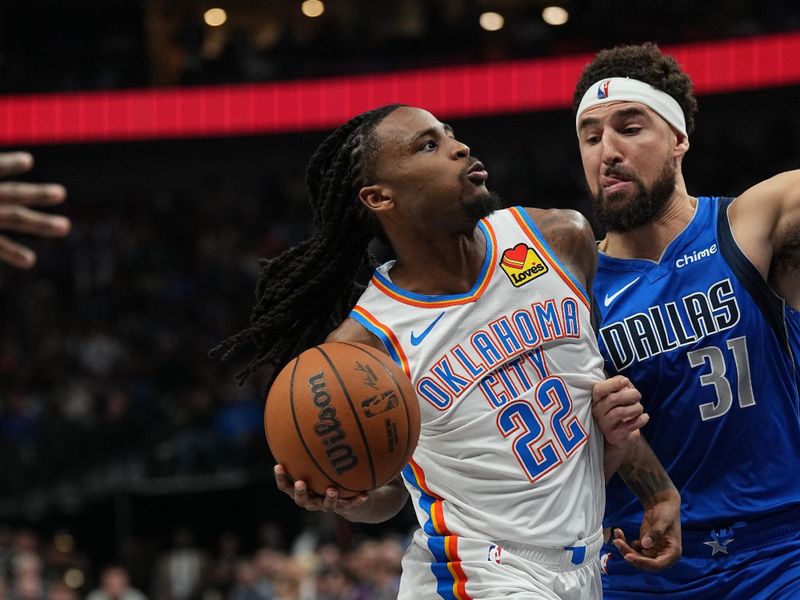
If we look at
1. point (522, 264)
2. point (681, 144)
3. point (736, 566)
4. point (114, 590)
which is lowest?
point (114, 590)

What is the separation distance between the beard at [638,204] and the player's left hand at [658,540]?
0.83m

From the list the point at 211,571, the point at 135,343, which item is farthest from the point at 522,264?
the point at 135,343

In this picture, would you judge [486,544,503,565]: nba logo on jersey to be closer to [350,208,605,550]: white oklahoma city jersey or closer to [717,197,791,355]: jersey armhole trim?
[350,208,605,550]: white oklahoma city jersey

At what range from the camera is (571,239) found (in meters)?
3.60

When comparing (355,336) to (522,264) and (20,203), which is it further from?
(20,203)

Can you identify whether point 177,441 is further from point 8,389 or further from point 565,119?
point 565,119

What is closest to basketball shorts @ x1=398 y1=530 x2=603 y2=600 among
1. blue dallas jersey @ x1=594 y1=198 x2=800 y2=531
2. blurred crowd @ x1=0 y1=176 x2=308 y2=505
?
blue dallas jersey @ x1=594 y1=198 x2=800 y2=531

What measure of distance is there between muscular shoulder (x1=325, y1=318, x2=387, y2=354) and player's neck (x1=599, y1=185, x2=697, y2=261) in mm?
928

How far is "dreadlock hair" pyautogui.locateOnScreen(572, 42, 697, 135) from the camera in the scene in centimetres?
391

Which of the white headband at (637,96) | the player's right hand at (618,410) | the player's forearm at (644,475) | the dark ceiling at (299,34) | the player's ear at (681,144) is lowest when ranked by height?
the player's forearm at (644,475)

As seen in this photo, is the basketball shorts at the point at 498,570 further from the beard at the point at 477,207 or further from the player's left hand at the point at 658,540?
the beard at the point at 477,207

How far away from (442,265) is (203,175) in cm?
1716

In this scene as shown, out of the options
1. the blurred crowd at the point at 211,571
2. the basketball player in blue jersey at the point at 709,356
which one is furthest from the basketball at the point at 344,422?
the blurred crowd at the point at 211,571

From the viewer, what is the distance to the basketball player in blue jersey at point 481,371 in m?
3.31
